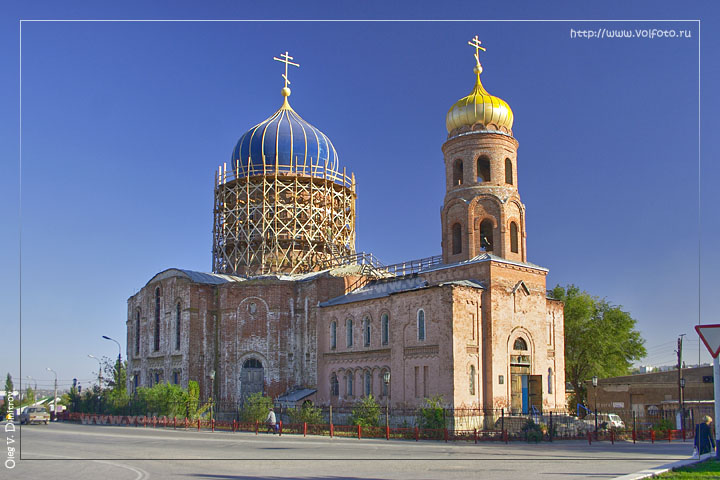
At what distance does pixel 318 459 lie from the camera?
17.8 meters

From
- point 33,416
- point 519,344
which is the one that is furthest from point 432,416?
point 33,416

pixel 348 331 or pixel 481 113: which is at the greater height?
pixel 481 113

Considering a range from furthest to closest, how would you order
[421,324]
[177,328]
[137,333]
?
[137,333], [177,328], [421,324]

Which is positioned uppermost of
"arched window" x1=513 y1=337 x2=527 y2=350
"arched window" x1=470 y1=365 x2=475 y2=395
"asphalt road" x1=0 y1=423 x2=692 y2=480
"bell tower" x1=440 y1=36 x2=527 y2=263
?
"bell tower" x1=440 y1=36 x2=527 y2=263

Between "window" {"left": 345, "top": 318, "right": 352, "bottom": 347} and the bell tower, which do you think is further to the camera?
"window" {"left": 345, "top": 318, "right": 352, "bottom": 347}

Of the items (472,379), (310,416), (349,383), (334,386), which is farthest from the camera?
(334,386)

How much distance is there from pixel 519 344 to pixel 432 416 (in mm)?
6111

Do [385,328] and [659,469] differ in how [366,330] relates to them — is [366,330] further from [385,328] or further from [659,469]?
[659,469]

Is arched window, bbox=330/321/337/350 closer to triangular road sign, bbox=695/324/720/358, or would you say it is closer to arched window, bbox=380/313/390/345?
arched window, bbox=380/313/390/345

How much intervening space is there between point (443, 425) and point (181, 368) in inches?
695

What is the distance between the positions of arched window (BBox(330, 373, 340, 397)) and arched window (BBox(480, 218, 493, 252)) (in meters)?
9.66

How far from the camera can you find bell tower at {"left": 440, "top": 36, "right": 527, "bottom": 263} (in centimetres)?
3206

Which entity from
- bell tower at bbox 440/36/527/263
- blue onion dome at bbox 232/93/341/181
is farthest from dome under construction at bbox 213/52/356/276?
bell tower at bbox 440/36/527/263

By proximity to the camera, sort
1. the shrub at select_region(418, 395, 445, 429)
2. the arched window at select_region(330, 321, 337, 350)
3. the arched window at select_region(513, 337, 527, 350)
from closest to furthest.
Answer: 1. the shrub at select_region(418, 395, 445, 429)
2. the arched window at select_region(513, 337, 527, 350)
3. the arched window at select_region(330, 321, 337, 350)
